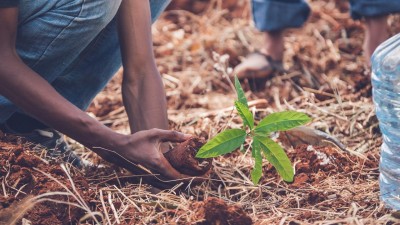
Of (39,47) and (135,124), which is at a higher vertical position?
(39,47)

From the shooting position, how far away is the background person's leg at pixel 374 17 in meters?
2.86

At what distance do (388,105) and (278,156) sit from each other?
40 cm

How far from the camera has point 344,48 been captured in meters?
3.55

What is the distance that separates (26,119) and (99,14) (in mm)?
488

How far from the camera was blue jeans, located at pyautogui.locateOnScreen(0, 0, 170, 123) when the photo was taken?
1936mm

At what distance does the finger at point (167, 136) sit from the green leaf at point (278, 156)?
0.21 meters

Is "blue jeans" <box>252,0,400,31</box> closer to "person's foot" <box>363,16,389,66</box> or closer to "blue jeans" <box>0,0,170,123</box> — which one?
"person's foot" <box>363,16,389,66</box>

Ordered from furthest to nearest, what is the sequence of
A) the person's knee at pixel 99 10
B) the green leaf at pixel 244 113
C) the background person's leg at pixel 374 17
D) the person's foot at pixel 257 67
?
the person's foot at pixel 257 67
the background person's leg at pixel 374 17
the person's knee at pixel 99 10
the green leaf at pixel 244 113

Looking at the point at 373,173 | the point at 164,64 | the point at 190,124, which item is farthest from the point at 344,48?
the point at 373,173

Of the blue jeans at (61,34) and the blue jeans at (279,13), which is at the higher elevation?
the blue jeans at (61,34)

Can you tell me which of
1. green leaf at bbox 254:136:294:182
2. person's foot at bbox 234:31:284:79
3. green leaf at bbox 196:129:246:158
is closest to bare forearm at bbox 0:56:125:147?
green leaf at bbox 196:129:246:158

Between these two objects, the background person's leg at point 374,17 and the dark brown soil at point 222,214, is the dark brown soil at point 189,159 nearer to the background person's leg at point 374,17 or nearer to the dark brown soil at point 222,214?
the dark brown soil at point 222,214

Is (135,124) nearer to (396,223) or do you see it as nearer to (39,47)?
(39,47)

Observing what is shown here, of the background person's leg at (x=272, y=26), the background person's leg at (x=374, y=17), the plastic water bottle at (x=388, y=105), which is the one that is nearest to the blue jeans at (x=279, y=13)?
the background person's leg at (x=272, y=26)
